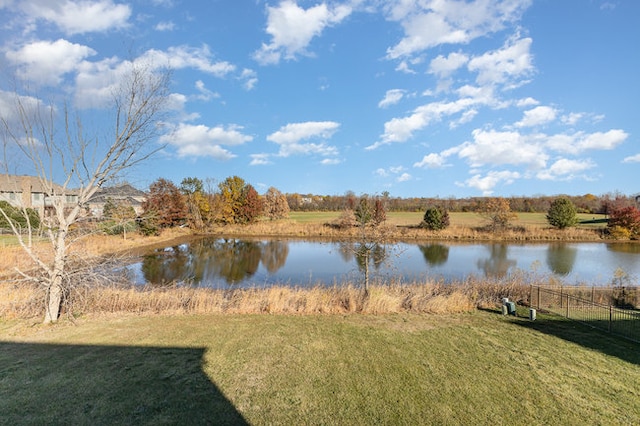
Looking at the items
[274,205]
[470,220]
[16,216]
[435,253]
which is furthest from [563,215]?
[16,216]

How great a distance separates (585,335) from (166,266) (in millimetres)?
21569

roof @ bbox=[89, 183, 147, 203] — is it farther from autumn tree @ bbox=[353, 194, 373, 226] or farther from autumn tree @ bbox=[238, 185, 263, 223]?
Answer: autumn tree @ bbox=[238, 185, 263, 223]

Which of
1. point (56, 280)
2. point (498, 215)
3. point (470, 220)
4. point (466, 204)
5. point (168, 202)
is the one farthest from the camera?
point (466, 204)

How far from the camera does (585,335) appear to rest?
733cm

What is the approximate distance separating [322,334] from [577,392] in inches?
178

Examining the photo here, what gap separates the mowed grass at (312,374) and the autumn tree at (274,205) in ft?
139

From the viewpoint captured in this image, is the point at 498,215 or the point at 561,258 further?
the point at 498,215

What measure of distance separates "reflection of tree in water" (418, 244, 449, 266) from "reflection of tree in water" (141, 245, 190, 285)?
16.5 meters

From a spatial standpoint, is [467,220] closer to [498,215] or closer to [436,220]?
[498,215]

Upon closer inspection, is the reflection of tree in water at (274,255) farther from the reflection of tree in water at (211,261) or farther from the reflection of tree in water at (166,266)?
the reflection of tree in water at (166,266)

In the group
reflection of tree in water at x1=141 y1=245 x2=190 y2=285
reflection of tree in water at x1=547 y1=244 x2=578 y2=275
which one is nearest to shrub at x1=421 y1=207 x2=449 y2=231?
reflection of tree in water at x1=547 y1=244 x2=578 y2=275

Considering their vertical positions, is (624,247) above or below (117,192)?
below

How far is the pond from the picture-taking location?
658 inches

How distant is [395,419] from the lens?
412cm
